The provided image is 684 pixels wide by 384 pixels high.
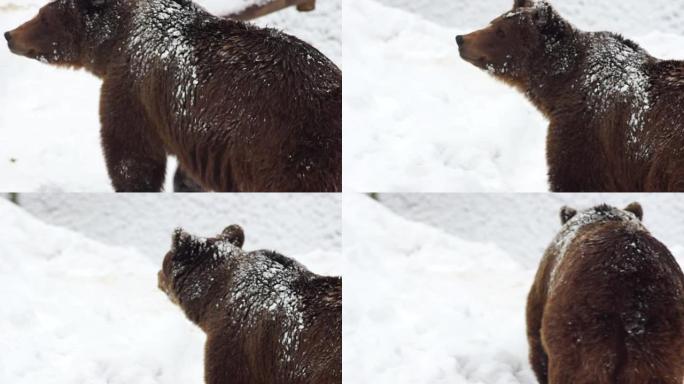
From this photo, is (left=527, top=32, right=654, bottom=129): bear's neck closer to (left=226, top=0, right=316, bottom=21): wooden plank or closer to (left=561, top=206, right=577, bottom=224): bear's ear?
(left=561, top=206, right=577, bottom=224): bear's ear

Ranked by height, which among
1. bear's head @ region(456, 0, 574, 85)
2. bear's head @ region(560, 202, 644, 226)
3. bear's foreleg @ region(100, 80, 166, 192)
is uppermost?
bear's head @ region(456, 0, 574, 85)

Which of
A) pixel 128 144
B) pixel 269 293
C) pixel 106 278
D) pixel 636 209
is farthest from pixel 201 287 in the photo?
pixel 636 209

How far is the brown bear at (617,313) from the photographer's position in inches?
146

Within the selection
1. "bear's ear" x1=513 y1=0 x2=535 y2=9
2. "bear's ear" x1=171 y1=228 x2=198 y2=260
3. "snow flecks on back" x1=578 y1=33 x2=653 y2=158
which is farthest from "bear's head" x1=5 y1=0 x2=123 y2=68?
"snow flecks on back" x1=578 y1=33 x2=653 y2=158

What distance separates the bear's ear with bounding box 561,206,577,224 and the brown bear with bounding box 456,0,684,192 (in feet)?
0.73

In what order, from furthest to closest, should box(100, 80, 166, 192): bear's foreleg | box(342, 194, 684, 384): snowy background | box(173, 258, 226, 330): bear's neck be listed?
box(342, 194, 684, 384): snowy background
box(173, 258, 226, 330): bear's neck
box(100, 80, 166, 192): bear's foreleg

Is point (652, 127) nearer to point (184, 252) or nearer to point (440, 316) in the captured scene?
point (440, 316)

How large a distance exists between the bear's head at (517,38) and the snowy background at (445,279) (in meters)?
0.60

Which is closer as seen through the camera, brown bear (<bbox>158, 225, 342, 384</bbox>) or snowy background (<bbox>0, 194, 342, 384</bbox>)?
brown bear (<bbox>158, 225, 342, 384</bbox>)

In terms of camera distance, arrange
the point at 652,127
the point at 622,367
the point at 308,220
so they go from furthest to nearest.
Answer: the point at 308,220, the point at 652,127, the point at 622,367

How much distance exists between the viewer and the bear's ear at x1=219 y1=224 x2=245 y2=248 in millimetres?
4566

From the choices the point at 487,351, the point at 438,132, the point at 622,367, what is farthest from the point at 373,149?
the point at 622,367

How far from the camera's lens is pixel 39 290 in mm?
5059

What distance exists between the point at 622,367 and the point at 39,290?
2.79m
